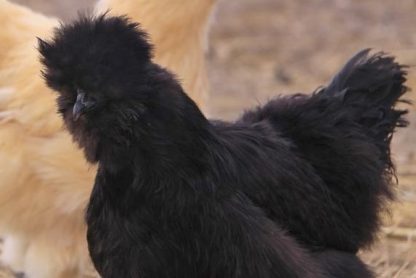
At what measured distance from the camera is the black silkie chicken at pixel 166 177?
8.73ft

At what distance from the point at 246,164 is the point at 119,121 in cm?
50

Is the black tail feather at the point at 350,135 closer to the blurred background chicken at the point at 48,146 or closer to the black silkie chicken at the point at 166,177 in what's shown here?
the black silkie chicken at the point at 166,177

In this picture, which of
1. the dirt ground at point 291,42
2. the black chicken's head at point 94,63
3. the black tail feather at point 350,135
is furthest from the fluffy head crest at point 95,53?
the dirt ground at point 291,42

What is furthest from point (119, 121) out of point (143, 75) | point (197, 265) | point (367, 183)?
point (367, 183)

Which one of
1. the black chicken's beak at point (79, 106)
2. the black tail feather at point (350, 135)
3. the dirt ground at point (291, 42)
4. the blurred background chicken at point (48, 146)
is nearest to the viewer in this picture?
the black chicken's beak at point (79, 106)

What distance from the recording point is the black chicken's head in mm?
2627

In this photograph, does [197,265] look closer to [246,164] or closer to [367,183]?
[246,164]

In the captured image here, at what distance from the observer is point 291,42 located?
8.49 metres

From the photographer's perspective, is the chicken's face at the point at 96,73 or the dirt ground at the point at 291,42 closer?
the chicken's face at the point at 96,73

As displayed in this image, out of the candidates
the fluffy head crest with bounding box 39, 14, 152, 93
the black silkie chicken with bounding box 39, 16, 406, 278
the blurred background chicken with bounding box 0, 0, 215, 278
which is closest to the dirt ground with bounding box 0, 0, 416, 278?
the blurred background chicken with bounding box 0, 0, 215, 278

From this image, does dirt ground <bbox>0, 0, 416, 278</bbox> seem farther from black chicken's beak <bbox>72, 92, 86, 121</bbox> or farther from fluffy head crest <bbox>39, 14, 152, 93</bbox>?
black chicken's beak <bbox>72, 92, 86, 121</bbox>

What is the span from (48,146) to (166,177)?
1086 millimetres

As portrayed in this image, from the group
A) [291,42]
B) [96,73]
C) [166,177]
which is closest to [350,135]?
[166,177]

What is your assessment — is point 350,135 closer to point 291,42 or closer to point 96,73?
point 96,73
